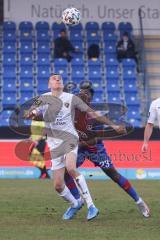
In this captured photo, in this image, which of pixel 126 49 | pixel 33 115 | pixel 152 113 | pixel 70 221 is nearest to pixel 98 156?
pixel 152 113

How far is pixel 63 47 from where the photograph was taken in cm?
2670

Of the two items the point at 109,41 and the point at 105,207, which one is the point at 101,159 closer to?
the point at 105,207

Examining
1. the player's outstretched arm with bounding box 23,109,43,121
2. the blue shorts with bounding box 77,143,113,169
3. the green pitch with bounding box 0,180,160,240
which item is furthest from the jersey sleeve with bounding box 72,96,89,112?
the green pitch with bounding box 0,180,160,240

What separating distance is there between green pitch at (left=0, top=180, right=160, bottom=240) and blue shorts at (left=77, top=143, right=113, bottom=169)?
0.85 m

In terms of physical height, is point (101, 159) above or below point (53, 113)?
below

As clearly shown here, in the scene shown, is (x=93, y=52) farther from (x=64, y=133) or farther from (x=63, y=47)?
(x=64, y=133)

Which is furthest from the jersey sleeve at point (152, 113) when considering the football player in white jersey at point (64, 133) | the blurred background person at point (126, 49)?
the blurred background person at point (126, 49)

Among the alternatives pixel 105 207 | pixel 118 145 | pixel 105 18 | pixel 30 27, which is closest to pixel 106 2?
pixel 105 18

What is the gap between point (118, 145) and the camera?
70.3 ft

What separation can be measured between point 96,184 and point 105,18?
39.2 feet

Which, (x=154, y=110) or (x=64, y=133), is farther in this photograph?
(x=154, y=110)

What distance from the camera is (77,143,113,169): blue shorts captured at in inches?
442

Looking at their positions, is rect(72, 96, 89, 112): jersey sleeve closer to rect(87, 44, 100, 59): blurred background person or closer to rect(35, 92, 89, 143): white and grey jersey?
rect(35, 92, 89, 143): white and grey jersey

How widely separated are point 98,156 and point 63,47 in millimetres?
15803
